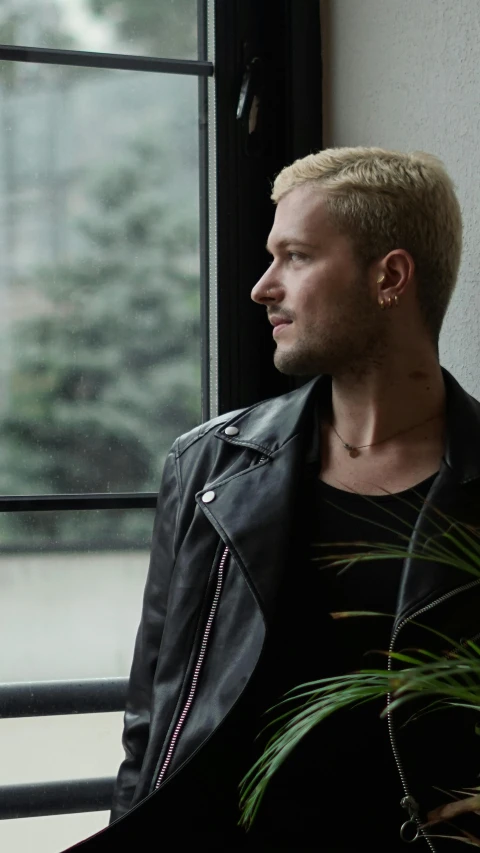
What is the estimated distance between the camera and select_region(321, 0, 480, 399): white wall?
1736 mm

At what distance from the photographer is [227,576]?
5.48 feet

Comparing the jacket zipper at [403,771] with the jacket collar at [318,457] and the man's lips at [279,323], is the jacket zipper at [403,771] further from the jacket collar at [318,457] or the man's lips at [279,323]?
the man's lips at [279,323]

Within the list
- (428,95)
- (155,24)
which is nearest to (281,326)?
(428,95)

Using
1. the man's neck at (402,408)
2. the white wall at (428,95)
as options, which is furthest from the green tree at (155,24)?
the man's neck at (402,408)

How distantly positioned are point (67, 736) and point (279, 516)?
2.98ft

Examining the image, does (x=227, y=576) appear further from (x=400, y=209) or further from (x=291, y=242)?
(x=400, y=209)

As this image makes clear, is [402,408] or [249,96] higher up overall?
[249,96]

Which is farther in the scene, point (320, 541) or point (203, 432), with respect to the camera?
point (203, 432)

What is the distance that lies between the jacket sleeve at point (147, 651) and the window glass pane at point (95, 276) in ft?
1.33

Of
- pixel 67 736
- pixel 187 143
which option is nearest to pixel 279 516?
pixel 67 736

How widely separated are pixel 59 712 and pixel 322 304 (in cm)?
113

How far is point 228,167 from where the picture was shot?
2.26 meters

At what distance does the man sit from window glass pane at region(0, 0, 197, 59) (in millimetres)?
652

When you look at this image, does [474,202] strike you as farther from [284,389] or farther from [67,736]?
[67,736]
